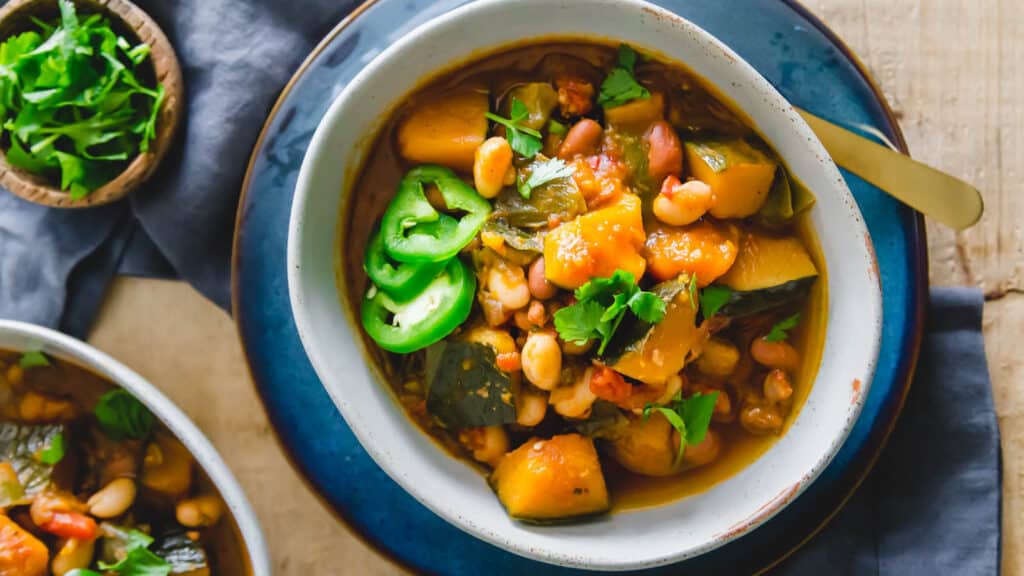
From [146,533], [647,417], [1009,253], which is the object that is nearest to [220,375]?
[146,533]

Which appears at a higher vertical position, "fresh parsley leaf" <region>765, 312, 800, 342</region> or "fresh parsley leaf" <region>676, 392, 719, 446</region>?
"fresh parsley leaf" <region>765, 312, 800, 342</region>

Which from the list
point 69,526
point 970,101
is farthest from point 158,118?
point 970,101

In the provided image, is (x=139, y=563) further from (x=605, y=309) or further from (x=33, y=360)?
(x=605, y=309)

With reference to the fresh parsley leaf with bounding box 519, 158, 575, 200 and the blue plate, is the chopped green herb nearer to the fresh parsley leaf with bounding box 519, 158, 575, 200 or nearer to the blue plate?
the fresh parsley leaf with bounding box 519, 158, 575, 200

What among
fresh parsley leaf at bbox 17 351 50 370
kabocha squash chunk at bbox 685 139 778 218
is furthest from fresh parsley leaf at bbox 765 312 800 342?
fresh parsley leaf at bbox 17 351 50 370

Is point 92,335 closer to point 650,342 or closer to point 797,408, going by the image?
point 650,342
